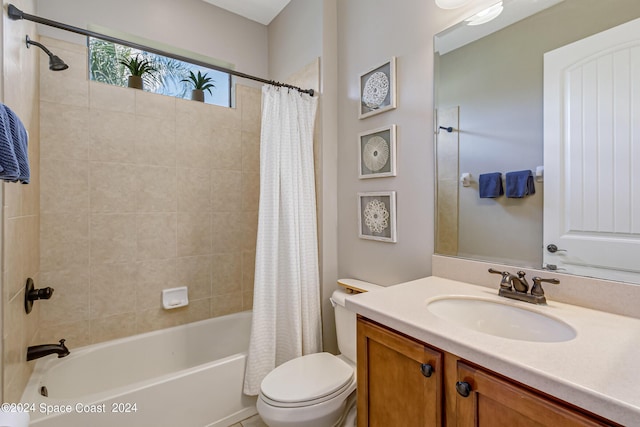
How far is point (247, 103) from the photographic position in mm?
2457

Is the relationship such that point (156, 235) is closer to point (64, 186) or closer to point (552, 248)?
point (64, 186)

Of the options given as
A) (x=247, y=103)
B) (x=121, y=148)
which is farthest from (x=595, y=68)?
(x=121, y=148)

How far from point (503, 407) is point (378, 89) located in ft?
5.20

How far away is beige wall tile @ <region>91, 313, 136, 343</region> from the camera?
73.7 inches

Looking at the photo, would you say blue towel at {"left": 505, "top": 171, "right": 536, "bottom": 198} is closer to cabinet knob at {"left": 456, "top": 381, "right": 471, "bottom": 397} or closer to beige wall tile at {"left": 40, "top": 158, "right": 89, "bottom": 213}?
cabinet knob at {"left": 456, "top": 381, "right": 471, "bottom": 397}

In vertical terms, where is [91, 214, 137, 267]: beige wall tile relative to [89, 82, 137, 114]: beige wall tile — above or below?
below

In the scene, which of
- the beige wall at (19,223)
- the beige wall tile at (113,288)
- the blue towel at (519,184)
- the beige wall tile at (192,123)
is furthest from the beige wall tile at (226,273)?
the blue towel at (519,184)

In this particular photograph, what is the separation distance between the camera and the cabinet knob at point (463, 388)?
72 centimetres

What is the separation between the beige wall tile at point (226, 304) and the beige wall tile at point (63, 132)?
1.33 metres

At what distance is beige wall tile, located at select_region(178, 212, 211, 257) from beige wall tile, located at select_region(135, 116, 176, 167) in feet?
1.34

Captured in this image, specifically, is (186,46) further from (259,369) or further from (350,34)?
(259,369)

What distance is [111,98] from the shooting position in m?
1.90

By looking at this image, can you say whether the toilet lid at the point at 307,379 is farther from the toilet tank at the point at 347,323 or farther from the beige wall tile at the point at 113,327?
the beige wall tile at the point at 113,327

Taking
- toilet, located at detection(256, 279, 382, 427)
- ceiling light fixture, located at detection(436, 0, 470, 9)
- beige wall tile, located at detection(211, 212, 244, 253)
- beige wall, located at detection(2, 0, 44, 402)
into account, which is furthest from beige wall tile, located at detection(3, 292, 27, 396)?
ceiling light fixture, located at detection(436, 0, 470, 9)
